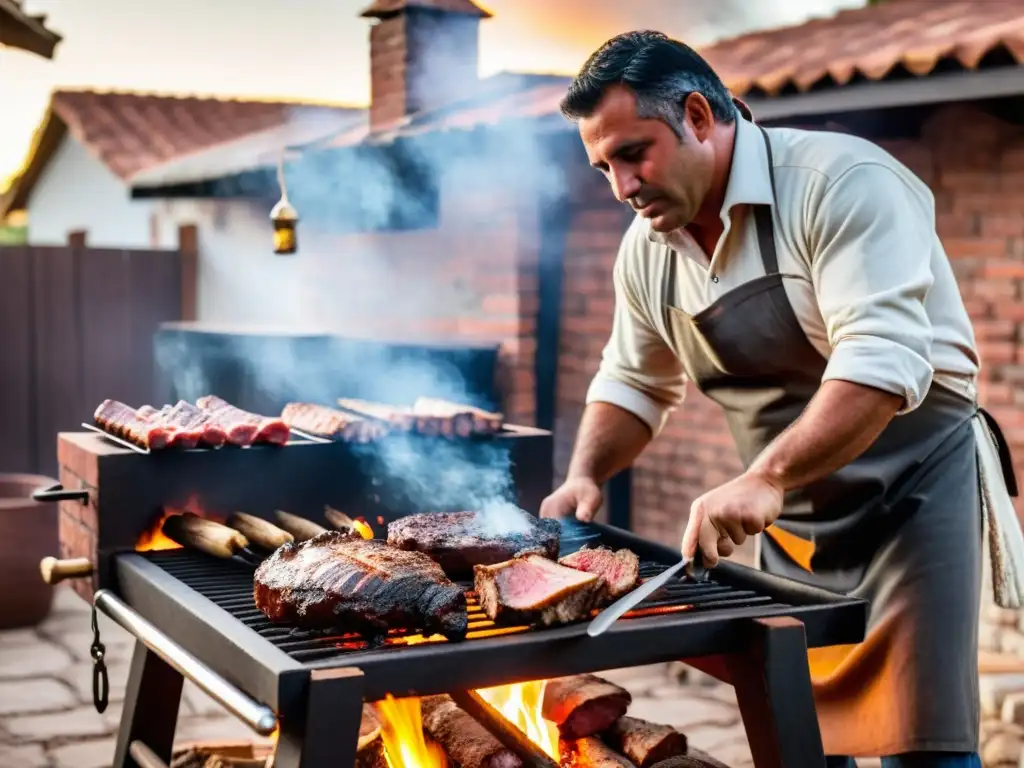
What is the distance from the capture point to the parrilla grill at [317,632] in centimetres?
240

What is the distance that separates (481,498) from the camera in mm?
4262

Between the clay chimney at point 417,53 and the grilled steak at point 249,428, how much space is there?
592 centimetres

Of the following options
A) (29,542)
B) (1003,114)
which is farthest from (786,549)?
(29,542)

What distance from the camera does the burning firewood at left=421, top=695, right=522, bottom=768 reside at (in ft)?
11.1

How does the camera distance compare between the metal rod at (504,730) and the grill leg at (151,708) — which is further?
the grill leg at (151,708)

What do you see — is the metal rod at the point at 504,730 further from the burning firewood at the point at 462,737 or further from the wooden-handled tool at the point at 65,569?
the wooden-handled tool at the point at 65,569

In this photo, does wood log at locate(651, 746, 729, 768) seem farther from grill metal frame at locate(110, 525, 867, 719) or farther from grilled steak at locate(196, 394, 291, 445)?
grilled steak at locate(196, 394, 291, 445)

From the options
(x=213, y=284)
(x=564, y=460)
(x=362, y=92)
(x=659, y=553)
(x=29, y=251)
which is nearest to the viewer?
(x=659, y=553)

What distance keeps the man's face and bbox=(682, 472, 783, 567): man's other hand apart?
30.5 inches

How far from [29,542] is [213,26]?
311 inches

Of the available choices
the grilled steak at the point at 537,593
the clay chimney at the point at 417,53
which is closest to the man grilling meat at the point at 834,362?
the grilled steak at the point at 537,593

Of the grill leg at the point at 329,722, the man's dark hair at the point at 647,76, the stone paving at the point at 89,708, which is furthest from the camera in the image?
the stone paving at the point at 89,708

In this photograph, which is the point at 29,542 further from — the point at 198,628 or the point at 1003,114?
the point at 1003,114

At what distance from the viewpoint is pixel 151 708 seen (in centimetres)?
378
